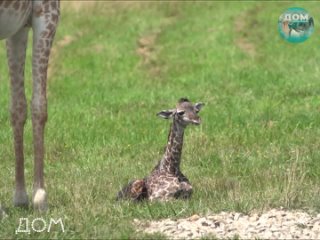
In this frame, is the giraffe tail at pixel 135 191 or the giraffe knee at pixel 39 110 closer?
the giraffe knee at pixel 39 110

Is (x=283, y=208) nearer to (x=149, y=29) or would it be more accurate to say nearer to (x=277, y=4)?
(x=149, y=29)

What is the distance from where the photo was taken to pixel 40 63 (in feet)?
27.3

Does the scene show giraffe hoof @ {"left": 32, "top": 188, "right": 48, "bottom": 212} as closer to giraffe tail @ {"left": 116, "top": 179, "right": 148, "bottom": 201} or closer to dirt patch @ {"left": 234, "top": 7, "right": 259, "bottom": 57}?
giraffe tail @ {"left": 116, "top": 179, "right": 148, "bottom": 201}

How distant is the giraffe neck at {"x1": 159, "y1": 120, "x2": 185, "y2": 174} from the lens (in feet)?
30.6

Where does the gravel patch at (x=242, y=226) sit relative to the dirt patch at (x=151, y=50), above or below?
below

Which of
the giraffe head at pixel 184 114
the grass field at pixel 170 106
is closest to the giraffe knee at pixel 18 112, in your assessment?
the grass field at pixel 170 106

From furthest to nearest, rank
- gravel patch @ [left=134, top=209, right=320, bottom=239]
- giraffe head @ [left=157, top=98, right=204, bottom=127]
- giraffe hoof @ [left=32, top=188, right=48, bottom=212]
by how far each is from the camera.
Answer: giraffe head @ [left=157, top=98, right=204, bottom=127]
giraffe hoof @ [left=32, top=188, right=48, bottom=212]
gravel patch @ [left=134, top=209, right=320, bottom=239]

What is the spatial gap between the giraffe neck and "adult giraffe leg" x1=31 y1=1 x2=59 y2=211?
5.34 feet

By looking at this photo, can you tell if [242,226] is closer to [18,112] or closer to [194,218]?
[194,218]

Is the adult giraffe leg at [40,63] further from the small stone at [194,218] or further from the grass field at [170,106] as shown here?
the small stone at [194,218]

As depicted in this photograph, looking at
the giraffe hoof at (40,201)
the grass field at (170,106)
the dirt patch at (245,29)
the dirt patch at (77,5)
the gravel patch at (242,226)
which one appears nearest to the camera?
the gravel patch at (242,226)

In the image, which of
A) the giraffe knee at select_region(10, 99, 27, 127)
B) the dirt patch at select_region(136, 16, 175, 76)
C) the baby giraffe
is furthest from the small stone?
the dirt patch at select_region(136, 16, 175, 76)

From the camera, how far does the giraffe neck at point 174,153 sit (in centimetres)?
931

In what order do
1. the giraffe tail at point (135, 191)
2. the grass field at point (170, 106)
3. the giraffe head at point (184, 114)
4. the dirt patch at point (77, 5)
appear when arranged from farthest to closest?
the dirt patch at point (77, 5), the giraffe head at point (184, 114), the giraffe tail at point (135, 191), the grass field at point (170, 106)
